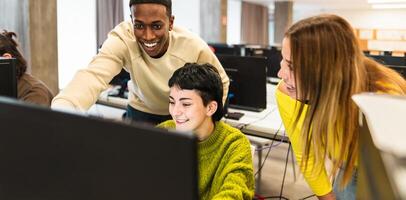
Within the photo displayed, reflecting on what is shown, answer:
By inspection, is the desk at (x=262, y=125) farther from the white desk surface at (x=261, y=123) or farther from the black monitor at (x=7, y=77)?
the black monitor at (x=7, y=77)

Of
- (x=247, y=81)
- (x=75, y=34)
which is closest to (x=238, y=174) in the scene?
(x=247, y=81)

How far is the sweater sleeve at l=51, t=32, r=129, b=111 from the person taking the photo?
4.33 ft

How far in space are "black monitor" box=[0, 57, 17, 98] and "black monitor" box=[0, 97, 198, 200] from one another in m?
0.59

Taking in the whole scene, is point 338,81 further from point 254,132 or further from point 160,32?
point 254,132

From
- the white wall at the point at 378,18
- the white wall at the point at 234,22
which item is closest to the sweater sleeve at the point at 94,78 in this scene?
the white wall at the point at 234,22

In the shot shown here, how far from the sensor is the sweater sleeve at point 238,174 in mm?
1067

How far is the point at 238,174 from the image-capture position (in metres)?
1.20

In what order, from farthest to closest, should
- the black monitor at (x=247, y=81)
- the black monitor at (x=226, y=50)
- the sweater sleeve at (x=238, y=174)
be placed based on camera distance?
1. the black monitor at (x=226, y=50)
2. the black monitor at (x=247, y=81)
3. the sweater sleeve at (x=238, y=174)

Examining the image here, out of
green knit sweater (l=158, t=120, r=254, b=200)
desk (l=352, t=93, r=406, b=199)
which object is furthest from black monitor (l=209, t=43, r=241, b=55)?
desk (l=352, t=93, r=406, b=199)

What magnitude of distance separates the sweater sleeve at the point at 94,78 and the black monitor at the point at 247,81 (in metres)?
1.15

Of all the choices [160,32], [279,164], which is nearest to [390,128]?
[160,32]

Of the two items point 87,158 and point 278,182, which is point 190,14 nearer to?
point 278,182

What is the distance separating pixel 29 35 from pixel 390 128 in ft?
12.8

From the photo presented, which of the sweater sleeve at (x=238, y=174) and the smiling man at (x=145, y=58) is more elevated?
the smiling man at (x=145, y=58)
